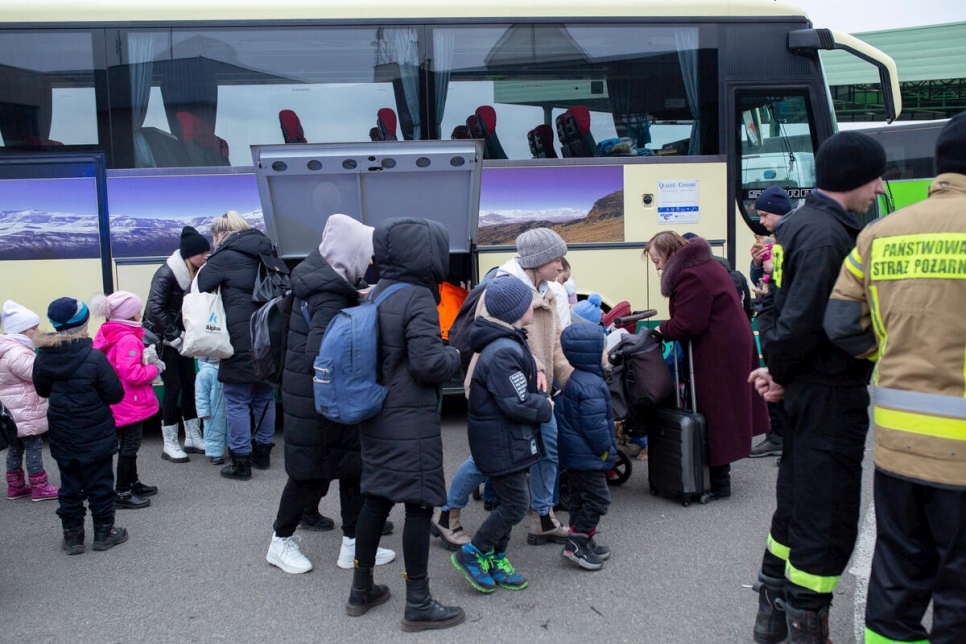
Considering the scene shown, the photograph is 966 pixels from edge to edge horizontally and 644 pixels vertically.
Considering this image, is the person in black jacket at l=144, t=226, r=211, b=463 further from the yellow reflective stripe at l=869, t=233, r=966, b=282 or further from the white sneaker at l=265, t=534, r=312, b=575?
the yellow reflective stripe at l=869, t=233, r=966, b=282

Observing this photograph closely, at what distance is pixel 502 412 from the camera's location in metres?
3.94

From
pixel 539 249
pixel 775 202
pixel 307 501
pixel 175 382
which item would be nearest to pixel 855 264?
pixel 539 249

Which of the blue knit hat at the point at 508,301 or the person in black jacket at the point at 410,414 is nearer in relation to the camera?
the person in black jacket at the point at 410,414

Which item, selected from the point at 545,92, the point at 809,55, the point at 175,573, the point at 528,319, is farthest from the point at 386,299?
the point at 809,55

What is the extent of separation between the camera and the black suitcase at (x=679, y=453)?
523cm

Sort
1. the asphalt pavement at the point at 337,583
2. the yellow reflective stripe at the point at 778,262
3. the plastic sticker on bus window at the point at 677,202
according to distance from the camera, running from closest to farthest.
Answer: the yellow reflective stripe at the point at 778,262
the asphalt pavement at the point at 337,583
the plastic sticker on bus window at the point at 677,202

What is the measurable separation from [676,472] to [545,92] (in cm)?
419

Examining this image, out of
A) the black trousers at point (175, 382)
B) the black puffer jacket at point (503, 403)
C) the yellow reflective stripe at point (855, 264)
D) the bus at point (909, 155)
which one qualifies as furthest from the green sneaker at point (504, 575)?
the bus at point (909, 155)

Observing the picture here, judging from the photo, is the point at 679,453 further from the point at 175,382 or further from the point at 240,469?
the point at 175,382

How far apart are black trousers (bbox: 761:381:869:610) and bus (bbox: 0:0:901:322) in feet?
14.9

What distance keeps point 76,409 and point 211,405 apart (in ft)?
6.35

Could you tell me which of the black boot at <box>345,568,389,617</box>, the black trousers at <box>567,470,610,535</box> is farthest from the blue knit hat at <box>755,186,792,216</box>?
the black boot at <box>345,568,389,617</box>

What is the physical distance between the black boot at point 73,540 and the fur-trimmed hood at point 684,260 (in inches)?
148

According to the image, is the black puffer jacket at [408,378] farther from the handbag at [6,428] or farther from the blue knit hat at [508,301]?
the handbag at [6,428]
